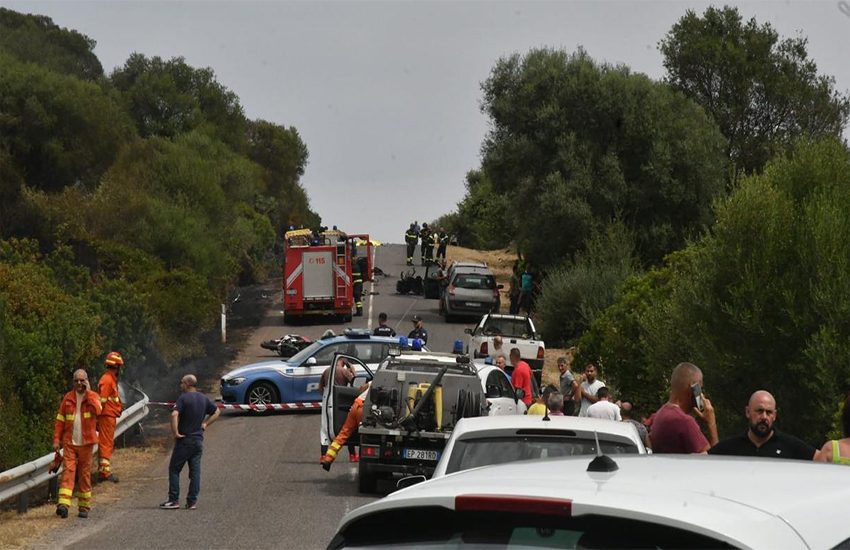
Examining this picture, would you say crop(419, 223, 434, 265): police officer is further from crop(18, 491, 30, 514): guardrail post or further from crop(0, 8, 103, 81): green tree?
crop(18, 491, 30, 514): guardrail post

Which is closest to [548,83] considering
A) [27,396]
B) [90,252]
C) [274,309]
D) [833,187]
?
[274,309]

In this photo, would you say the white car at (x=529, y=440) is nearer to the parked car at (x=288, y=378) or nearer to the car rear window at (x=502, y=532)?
the car rear window at (x=502, y=532)

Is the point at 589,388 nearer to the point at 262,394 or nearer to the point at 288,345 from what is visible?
the point at 262,394

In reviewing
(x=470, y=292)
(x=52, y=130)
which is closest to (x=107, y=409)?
(x=470, y=292)

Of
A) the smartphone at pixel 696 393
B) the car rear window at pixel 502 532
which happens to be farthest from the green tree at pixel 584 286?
the car rear window at pixel 502 532

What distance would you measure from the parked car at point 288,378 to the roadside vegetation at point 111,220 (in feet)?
9.50

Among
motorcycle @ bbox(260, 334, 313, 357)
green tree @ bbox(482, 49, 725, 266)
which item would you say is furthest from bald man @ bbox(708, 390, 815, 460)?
green tree @ bbox(482, 49, 725, 266)

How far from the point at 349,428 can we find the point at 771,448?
11.5 m

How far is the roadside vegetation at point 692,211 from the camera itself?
26219mm

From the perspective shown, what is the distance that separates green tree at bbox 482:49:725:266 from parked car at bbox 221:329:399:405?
938 inches

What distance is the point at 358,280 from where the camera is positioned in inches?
1886

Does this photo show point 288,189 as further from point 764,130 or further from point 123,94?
point 764,130

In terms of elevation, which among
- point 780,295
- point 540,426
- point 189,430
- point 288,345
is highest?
point 780,295

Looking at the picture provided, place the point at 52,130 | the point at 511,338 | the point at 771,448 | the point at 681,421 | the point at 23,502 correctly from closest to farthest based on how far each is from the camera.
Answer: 1. the point at 771,448
2. the point at 681,421
3. the point at 23,502
4. the point at 511,338
5. the point at 52,130
